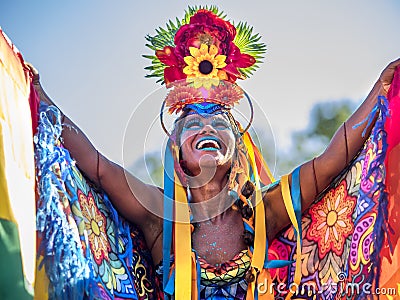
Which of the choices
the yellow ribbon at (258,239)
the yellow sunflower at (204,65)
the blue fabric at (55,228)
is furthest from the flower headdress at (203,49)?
the blue fabric at (55,228)

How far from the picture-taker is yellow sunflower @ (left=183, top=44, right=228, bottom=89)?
367 centimetres

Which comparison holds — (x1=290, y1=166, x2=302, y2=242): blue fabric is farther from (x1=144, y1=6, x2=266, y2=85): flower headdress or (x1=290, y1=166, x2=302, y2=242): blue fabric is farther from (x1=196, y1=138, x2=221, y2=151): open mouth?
(x1=144, y1=6, x2=266, y2=85): flower headdress

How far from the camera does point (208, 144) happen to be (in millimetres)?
3572

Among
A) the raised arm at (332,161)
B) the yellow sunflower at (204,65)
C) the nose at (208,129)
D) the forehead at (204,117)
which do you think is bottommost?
the raised arm at (332,161)

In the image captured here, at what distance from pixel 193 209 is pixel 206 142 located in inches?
Result: 11.2

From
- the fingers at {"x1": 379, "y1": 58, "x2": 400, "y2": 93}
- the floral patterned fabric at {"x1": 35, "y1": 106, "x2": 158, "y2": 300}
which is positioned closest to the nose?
the floral patterned fabric at {"x1": 35, "y1": 106, "x2": 158, "y2": 300}

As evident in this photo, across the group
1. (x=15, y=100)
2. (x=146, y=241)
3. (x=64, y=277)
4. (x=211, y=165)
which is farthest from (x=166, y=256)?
(x=15, y=100)

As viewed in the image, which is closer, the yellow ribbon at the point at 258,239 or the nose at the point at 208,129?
the yellow ribbon at the point at 258,239

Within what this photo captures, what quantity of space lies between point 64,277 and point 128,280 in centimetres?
67

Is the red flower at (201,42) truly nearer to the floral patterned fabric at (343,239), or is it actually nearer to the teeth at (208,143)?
the teeth at (208,143)

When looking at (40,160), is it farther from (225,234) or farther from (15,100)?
(225,234)

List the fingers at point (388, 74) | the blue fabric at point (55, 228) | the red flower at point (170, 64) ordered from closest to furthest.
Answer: the blue fabric at point (55, 228) < the fingers at point (388, 74) < the red flower at point (170, 64)

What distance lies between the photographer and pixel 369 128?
3.23 m

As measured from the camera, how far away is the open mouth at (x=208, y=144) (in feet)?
11.7
